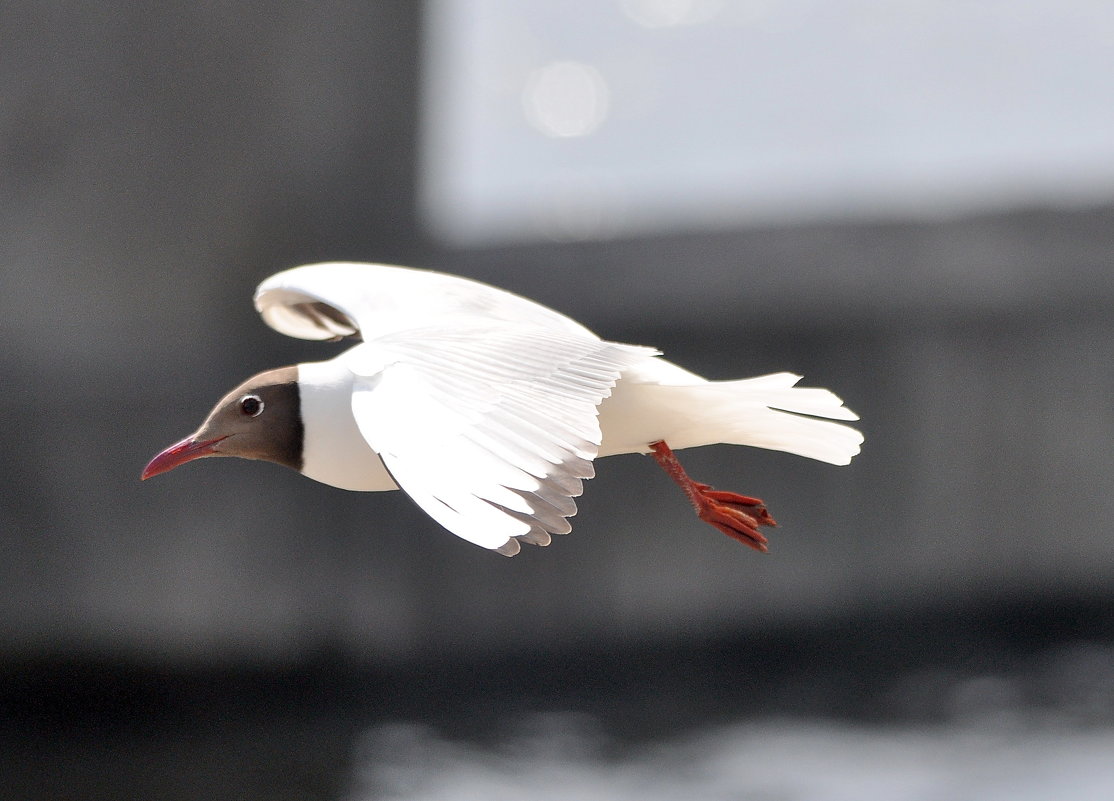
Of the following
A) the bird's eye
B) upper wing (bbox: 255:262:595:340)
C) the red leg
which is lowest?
the red leg

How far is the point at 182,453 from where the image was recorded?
290 centimetres

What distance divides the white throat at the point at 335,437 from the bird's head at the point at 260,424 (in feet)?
0.12

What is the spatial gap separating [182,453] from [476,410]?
0.97 m

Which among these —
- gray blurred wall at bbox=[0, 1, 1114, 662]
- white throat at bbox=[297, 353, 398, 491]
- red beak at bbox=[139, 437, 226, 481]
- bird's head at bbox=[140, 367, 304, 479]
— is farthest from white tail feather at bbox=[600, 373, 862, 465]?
gray blurred wall at bbox=[0, 1, 1114, 662]

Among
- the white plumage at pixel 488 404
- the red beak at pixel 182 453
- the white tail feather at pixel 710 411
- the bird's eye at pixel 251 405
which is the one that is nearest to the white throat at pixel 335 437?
the white plumage at pixel 488 404

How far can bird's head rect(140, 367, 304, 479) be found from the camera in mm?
2738

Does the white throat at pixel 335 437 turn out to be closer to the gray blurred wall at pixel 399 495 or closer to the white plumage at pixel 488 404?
the white plumage at pixel 488 404

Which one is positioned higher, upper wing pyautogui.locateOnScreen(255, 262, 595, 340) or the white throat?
upper wing pyautogui.locateOnScreen(255, 262, 595, 340)

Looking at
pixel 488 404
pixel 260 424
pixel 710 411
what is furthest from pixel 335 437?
pixel 710 411

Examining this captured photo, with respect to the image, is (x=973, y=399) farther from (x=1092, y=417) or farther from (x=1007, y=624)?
(x=1007, y=624)

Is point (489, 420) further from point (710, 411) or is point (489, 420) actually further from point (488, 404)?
point (710, 411)

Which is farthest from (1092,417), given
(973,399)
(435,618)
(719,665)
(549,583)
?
(435,618)

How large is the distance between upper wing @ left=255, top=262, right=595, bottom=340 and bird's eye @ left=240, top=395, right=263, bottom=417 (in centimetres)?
23

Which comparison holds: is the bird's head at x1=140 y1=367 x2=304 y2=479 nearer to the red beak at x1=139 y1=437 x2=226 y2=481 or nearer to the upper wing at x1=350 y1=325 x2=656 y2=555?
the red beak at x1=139 y1=437 x2=226 y2=481
